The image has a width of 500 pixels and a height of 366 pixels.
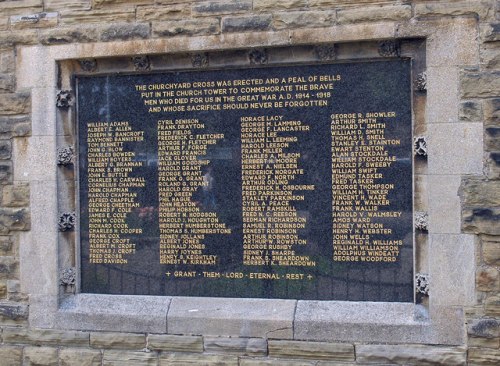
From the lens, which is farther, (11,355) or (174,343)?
(11,355)

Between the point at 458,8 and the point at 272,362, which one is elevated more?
the point at 458,8

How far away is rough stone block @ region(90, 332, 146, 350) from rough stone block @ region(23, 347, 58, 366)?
40cm

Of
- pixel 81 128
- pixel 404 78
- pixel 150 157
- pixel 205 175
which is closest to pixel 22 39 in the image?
pixel 81 128

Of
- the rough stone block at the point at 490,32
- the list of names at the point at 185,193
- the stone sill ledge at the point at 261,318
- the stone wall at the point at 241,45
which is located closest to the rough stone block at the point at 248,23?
the stone wall at the point at 241,45

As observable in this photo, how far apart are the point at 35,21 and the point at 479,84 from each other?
157 inches

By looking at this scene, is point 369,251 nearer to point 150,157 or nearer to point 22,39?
point 150,157

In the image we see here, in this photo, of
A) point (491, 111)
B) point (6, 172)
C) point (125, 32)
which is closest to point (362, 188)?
point (491, 111)

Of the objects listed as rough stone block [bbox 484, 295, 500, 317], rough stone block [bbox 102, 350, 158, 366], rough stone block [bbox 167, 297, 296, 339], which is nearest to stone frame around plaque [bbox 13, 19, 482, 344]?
rough stone block [bbox 167, 297, 296, 339]

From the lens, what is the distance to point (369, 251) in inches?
212

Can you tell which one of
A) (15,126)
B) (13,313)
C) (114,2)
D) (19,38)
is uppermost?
(114,2)

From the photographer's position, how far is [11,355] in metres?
5.85

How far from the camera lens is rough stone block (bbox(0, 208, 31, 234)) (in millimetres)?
5824

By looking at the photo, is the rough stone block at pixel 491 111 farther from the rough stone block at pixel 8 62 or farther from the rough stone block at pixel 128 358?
the rough stone block at pixel 8 62

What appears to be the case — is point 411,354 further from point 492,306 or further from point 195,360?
point 195,360
